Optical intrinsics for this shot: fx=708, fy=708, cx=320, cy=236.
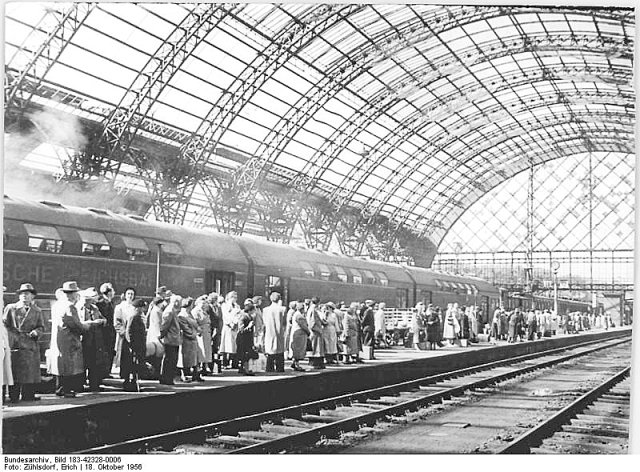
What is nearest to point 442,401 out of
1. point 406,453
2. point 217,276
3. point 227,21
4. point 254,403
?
point 254,403

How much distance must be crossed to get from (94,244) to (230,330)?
130 inches

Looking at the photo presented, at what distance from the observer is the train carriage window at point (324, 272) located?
75.2ft

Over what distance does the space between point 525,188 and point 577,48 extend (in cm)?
2229

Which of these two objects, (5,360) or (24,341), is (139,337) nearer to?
(24,341)

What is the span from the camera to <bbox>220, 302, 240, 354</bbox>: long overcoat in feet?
48.6

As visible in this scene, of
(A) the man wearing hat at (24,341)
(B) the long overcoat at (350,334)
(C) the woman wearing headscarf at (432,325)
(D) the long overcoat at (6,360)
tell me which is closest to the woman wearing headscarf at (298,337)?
(B) the long overcoat at (350,334)

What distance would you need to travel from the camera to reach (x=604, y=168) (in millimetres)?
31234

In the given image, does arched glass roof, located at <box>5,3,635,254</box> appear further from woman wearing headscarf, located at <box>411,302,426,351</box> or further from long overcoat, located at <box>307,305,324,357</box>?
woman wearing headscarf, located at <box>411,302,426,351</box>

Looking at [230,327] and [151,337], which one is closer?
[151,337]

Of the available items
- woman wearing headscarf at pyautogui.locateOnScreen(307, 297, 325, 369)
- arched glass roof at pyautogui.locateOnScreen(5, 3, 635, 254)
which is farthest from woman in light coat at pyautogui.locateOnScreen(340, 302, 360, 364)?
arched glass roof at pyautogui.locateOnScreen(5, 3, 635, 254)

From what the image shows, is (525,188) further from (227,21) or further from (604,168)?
(227,21)

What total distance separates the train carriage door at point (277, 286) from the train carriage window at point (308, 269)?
1.26 meters

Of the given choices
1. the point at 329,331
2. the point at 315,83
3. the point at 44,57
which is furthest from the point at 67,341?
the point at 315,83

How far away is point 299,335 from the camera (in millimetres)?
15805
